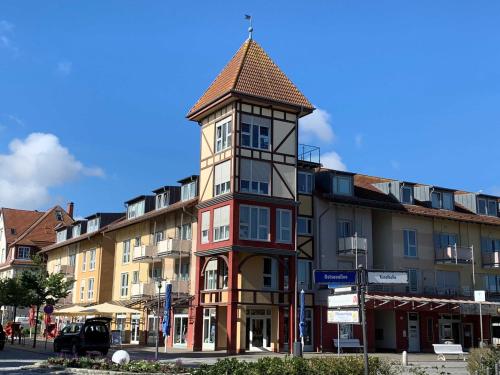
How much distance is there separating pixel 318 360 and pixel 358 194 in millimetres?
28677

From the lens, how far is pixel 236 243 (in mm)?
36062

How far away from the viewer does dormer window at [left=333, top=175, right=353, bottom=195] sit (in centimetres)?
4281

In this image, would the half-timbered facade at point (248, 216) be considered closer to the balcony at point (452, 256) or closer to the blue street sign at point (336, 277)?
the balcony at point (452, 256)

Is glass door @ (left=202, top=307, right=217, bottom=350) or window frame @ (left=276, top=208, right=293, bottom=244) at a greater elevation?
window frame @ (left=276, top=208, right=293, bottom=244)

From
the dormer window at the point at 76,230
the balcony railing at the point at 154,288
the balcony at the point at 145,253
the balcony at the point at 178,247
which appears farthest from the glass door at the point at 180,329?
the dormer window at the point at 76,230

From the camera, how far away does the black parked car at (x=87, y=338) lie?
30953mm

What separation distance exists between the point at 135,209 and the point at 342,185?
17425 millimetres

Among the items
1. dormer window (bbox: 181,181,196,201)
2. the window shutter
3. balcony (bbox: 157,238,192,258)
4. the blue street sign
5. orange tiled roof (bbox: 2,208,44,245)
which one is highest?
orange tiled roof (bbox: 2,208,44,245)

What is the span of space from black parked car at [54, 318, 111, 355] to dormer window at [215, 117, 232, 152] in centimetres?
1247

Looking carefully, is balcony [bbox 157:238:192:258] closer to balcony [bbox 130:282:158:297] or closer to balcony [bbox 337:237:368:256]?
balcony [bbox 130:282:158:297]

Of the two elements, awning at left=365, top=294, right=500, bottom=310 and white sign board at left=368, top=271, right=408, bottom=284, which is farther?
awning at left=365, top=294, right=500, bottom=310

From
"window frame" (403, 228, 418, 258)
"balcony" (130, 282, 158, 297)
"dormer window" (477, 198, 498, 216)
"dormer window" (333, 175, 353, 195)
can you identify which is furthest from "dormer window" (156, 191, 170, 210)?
"dormer window" (477, 198, 498, 216)

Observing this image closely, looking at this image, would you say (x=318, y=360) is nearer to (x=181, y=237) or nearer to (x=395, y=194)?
(x=181, y=237)

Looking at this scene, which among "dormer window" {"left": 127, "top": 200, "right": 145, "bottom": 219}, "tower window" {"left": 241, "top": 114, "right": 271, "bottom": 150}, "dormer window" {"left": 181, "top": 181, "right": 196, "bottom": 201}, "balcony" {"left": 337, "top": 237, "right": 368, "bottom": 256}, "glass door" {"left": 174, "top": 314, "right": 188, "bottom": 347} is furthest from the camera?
"dormer window" {"left": 127, "top": 200, "right": 145, "bottom": 219}
